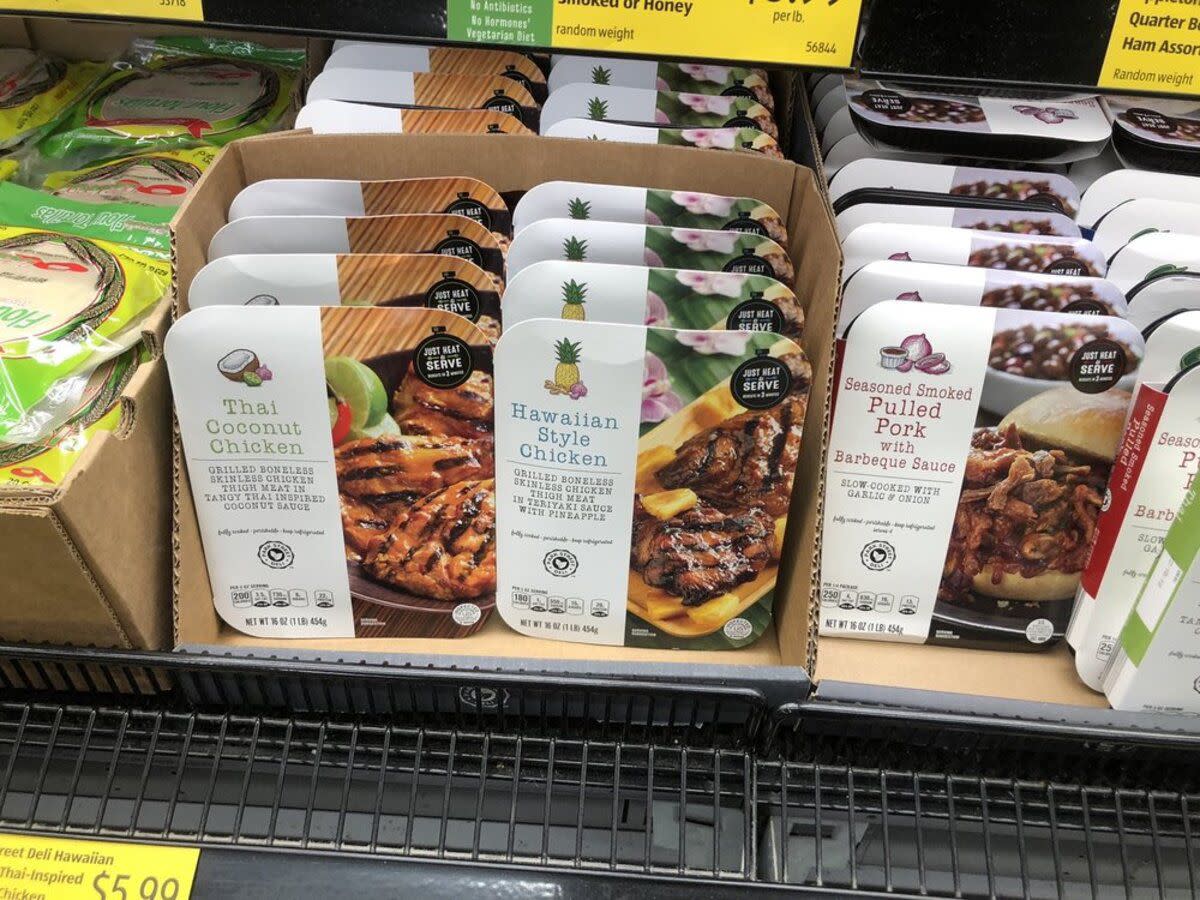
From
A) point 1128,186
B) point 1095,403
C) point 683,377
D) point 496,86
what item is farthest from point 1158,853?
point 496,86

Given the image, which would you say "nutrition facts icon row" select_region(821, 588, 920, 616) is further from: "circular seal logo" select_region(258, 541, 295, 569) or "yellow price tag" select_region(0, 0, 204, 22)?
"yellow price tag" select_region(0, 0, 204, 22)

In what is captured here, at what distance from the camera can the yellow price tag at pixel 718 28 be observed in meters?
0.85

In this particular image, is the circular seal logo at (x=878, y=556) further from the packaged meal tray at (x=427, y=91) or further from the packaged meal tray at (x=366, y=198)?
the packaged meal tray at (x=427, y=91)

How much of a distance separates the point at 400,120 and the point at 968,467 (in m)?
0.76

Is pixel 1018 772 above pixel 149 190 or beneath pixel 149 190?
beneath

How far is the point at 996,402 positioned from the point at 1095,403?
94 millimetres

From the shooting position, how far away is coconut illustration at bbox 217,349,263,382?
0.98 metres

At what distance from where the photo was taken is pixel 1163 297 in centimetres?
103

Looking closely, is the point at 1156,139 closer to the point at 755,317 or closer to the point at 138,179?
the point at 755,317

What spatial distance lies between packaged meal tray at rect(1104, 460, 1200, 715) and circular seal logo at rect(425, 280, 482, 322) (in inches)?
26.5

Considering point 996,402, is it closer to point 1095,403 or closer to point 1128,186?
point 1095,403

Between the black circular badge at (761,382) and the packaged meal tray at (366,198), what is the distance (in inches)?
14.0

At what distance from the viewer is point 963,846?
3.21 ft

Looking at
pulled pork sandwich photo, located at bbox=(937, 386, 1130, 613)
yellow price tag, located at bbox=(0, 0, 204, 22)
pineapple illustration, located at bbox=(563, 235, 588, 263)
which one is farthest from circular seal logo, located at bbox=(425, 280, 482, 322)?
pulled pork sandwich photo, located at bbox=(937, 386, 1130, 613)
